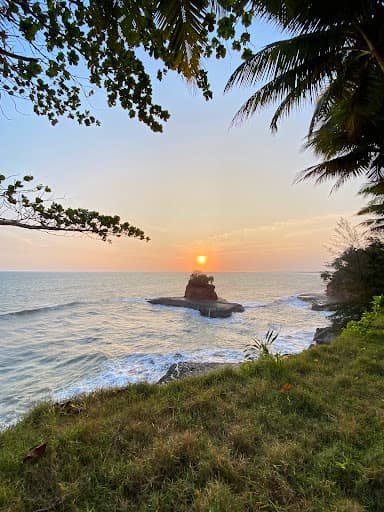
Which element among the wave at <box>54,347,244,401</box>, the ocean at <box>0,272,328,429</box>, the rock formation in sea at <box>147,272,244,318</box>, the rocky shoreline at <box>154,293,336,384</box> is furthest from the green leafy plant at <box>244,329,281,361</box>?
the rock formation in sea at <box>147,272,244,318</box>

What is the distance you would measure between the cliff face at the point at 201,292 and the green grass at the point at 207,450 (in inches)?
1032

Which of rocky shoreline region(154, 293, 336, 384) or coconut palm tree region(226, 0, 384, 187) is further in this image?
rocky shoreline region(154, 293, 336, 384)

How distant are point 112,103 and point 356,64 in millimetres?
5249

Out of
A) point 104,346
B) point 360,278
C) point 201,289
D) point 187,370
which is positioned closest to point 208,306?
point 201,289

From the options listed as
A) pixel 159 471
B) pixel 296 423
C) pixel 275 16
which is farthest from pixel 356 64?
pixel 159 471

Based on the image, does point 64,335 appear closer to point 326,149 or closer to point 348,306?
point 348,306

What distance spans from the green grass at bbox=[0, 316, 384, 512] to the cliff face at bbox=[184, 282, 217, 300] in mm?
26212

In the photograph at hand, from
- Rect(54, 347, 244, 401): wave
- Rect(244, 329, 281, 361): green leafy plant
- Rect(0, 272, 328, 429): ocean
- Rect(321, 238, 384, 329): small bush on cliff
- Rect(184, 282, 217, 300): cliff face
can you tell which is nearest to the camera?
Rect(244, 329, 281, 361): green leafy plant

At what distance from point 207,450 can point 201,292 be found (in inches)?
1105

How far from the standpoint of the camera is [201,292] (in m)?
30.1

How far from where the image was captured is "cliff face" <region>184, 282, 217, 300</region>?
2973 centimetres

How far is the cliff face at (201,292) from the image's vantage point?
29734mm

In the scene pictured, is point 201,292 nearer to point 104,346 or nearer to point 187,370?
point 104,346

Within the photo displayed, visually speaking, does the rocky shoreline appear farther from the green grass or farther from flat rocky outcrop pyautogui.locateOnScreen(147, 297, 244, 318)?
the green grass
